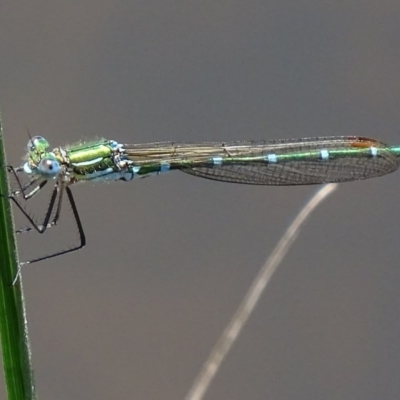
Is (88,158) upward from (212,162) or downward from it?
downward

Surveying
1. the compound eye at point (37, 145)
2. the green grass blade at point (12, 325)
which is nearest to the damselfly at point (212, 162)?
the compound eye at point (37, 145)

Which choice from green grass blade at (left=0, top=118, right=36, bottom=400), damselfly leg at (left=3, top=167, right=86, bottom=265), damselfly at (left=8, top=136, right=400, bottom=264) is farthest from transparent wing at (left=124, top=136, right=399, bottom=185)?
green grass blade at (left=0, top=118, right=36, bottom=400)

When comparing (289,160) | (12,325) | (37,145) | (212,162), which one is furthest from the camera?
(289,160)

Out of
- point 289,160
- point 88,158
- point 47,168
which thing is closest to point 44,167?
point 47,168

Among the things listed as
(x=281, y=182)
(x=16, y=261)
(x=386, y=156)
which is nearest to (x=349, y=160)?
(x=386, y=156)

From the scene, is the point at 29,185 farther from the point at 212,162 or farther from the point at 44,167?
the point at 212,162

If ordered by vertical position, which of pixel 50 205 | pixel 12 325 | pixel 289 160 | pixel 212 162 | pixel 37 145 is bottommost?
pixel 12 325

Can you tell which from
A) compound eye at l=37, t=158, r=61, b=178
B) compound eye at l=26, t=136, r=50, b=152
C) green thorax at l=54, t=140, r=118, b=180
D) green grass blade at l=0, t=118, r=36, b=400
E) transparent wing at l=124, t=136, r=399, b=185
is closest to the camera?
green grass blade at l=0, t=118, r=36, b=400

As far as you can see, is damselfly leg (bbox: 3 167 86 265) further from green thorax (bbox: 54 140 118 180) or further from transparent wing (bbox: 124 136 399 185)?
transparent wing (bbox: 124 136 399 185)
